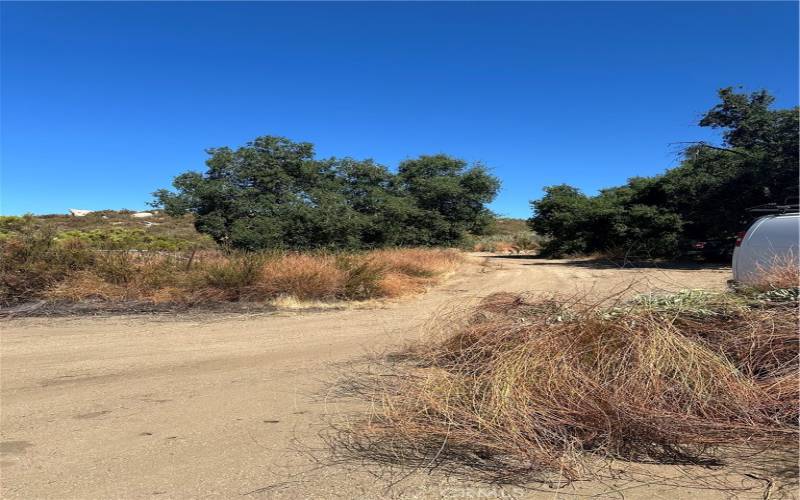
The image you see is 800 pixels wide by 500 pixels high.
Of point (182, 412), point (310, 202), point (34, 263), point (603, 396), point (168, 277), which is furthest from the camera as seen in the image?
point (310, 202)

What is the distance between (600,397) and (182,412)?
3558 mm

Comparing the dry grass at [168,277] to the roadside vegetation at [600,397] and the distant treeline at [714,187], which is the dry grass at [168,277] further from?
the distant treeline at [714,187]

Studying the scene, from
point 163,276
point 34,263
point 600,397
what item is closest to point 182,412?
point 600,397

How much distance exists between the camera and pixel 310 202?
68.4 feet

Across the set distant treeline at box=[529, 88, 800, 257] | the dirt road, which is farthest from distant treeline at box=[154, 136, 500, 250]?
the dirt road

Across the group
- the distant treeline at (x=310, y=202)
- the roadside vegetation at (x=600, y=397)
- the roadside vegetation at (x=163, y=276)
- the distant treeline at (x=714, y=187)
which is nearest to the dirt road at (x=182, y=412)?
the roadside vegetation at (x=600, y=397)

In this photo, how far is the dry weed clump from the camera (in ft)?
11.5

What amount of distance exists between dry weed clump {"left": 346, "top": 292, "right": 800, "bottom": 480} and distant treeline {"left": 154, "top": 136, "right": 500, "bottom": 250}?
1523 cm

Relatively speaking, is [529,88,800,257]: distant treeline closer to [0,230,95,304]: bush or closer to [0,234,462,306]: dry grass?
[0,234,462,306]: dry grass

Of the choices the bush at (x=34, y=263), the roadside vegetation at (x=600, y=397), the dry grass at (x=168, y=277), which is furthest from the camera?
the dry grass at (x=168, y=277)

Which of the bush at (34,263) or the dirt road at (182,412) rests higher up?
the bush at (34,263)

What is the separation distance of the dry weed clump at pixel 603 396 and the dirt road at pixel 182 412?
0.41m

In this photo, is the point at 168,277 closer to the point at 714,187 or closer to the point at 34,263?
the point at 34,263

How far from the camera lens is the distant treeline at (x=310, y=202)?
64.0 ft
